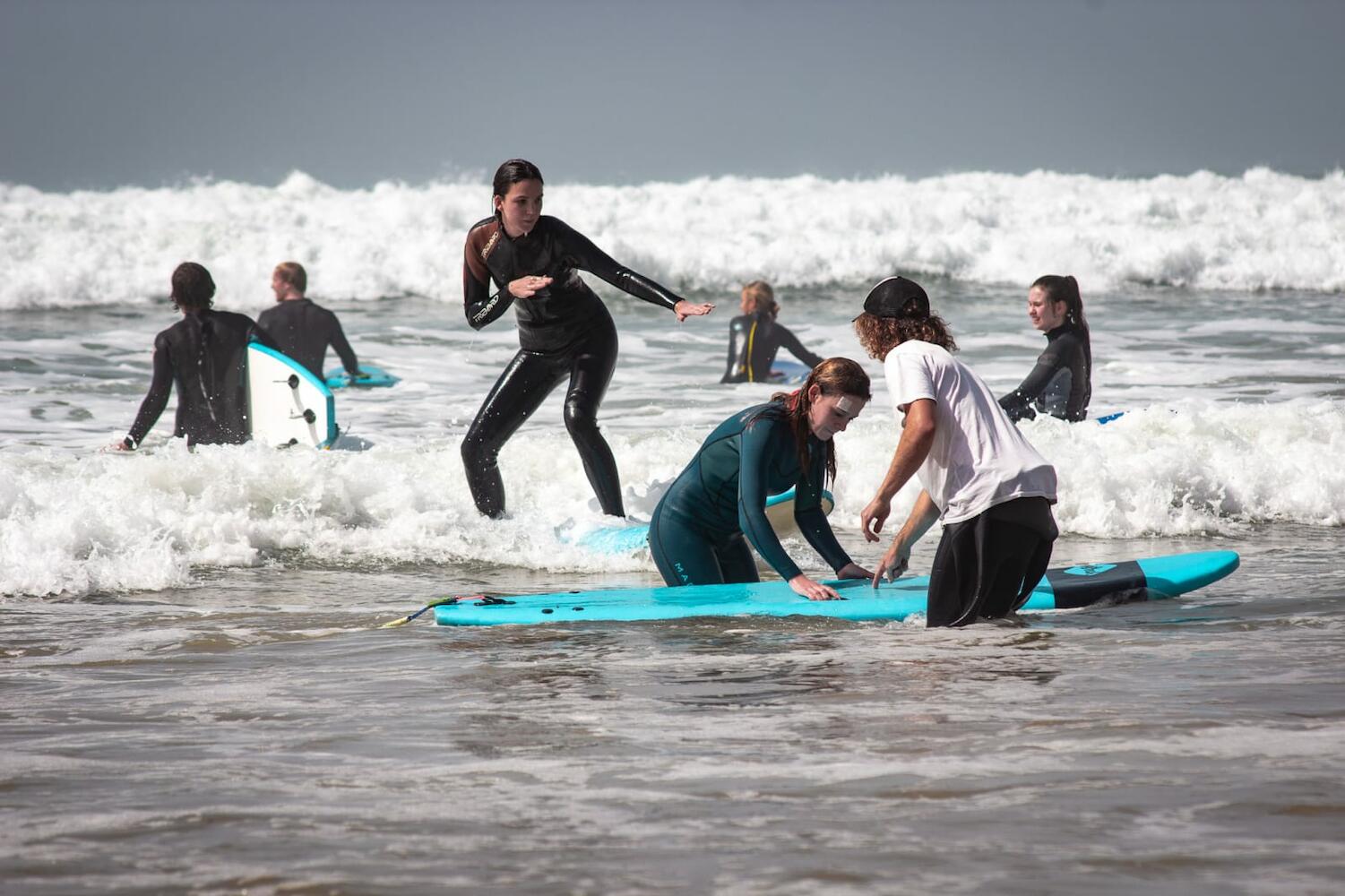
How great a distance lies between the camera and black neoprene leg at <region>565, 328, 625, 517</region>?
6324mm

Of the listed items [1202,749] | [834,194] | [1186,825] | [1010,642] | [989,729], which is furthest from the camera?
[834,194]

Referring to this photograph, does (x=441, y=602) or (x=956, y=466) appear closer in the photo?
(x=956, y=466)

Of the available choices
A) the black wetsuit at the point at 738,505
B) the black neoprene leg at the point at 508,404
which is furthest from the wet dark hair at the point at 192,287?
the black wetsuit at the point at 738,505

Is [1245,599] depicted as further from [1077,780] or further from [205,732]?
[205,732]

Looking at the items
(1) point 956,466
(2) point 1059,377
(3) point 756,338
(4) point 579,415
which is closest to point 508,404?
(4) point 579,415

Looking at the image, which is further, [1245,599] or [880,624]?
[1245,599]

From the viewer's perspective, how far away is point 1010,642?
4.45m

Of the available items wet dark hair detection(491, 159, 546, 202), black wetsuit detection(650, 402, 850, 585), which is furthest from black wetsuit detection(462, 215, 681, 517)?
black wetsuit detection(650, 402, 850, 585)

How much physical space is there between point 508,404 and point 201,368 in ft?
7.80

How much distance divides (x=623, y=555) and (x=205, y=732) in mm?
3328

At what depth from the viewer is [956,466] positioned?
4203 millimetres

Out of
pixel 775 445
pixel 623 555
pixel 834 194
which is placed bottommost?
pixel 623 555

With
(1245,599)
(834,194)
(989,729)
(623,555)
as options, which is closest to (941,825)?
(989,729)

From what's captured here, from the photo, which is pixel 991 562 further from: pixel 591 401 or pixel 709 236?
pixel 709 236
